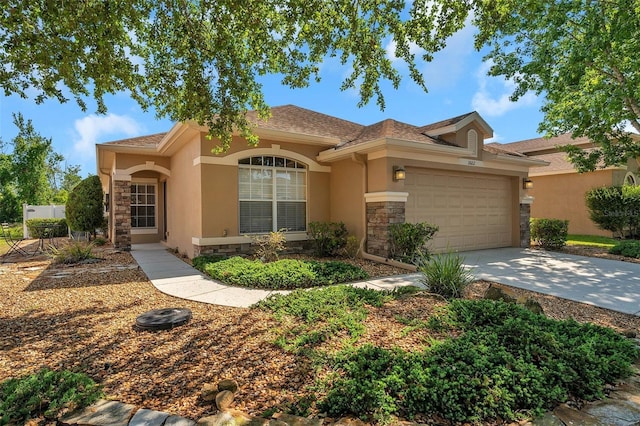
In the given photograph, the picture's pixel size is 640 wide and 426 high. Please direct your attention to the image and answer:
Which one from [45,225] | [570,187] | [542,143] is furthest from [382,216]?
[542,143]

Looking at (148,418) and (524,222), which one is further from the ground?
(524,222)

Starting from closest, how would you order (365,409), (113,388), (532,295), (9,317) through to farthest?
1. (365,409)
2. (113,388)
3. (9,317)
4. (532,295)

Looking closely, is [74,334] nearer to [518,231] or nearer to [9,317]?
[9,317]

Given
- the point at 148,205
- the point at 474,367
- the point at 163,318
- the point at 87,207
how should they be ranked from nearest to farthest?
the point at 474,367 < the point at 163,318 < the point at 87,207 < the point at 148,205

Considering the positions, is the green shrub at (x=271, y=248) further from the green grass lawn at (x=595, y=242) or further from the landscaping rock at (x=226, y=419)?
the green grass lawn at (x=595, y=242)

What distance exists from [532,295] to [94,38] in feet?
25.5

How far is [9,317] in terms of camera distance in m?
4.53

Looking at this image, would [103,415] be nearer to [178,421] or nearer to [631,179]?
[178,421]

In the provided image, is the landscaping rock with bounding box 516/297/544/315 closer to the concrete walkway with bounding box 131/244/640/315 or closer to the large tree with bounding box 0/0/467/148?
the concrete walkway with bounding box 131/244/640/315

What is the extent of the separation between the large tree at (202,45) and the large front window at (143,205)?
8203 millimetres

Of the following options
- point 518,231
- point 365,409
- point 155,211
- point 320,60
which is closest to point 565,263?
point 518,231

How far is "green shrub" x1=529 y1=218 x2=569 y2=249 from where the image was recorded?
1116 centimetres

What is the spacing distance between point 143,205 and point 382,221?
10.0 meters

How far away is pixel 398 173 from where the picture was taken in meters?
8.41
